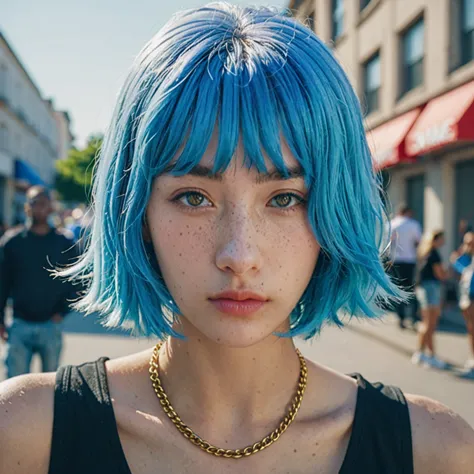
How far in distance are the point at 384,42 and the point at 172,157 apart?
14600mm

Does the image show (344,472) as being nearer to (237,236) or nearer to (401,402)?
(401,402)

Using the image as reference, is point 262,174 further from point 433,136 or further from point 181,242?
point 433,136

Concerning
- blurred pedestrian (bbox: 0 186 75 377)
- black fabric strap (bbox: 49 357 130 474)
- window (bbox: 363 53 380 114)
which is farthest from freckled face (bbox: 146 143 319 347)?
window (bbox: 363 53 380 114)

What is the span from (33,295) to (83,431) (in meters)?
3.40

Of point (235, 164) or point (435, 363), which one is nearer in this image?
point (235, 164)

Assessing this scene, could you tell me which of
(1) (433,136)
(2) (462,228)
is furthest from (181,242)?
(2) (462,228)

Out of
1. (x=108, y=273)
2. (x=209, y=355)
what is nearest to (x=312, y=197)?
(x=209, y=355)

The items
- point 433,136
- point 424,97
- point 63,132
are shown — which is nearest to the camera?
point 433,136

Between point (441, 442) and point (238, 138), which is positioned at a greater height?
point (238, 138)

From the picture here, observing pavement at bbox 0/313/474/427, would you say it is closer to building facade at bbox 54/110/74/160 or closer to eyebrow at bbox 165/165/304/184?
eyebrow at bbox 165/165/304/184

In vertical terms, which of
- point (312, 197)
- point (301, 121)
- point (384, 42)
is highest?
point (384, 42)

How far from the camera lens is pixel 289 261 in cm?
125

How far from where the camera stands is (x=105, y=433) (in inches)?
52.2

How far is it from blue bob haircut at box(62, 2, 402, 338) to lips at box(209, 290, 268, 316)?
223 mm
